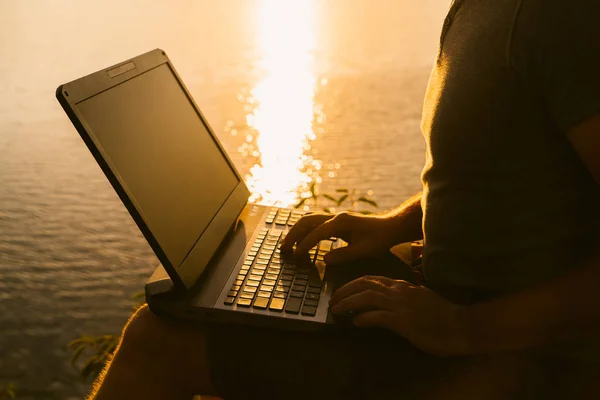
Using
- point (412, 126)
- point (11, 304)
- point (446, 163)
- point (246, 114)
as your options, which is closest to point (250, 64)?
point (246, 114)

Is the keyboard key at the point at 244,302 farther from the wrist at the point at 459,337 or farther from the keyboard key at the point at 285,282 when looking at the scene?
the wrist at the point at 459,337

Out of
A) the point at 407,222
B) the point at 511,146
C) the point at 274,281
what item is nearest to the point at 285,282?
the point at 274,281

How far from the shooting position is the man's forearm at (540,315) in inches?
24.9

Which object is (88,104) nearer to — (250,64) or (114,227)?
(114,227)

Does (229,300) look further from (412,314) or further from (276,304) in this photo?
(412,314)

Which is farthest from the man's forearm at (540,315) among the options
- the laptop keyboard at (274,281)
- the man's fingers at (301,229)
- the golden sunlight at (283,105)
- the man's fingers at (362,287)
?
the golden sunlight at (283,105)

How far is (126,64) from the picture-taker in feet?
2.81

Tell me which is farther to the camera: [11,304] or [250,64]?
[250,64]

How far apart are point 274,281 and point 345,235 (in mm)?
168

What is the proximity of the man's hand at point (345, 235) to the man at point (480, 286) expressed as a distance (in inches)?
5.0

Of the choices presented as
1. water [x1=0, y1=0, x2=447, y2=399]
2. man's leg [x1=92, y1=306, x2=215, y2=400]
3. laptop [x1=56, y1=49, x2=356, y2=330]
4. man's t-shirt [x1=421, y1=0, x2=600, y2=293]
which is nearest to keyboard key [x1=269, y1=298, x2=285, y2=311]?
laptop [x1=56, y1=49, x2=356, y2=330]

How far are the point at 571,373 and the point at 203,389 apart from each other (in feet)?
1.56

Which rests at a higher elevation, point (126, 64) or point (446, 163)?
point (126, 64)

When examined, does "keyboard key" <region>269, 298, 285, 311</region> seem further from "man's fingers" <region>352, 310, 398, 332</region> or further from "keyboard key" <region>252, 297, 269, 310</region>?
"man's fingers" <region>352, 310, 398, 332</region>
